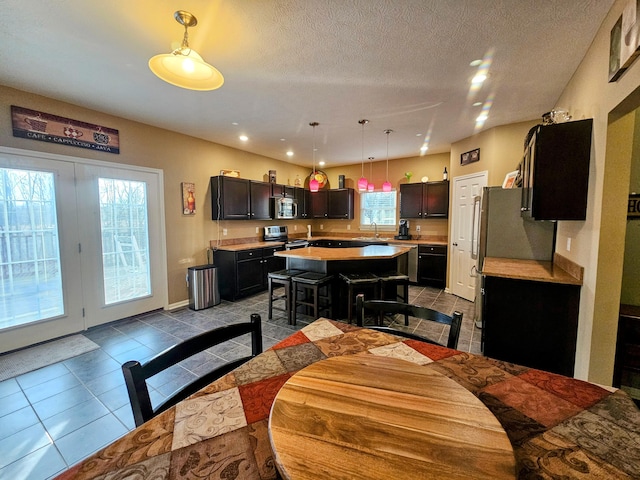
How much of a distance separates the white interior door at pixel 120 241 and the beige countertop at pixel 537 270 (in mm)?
Answer: 4354

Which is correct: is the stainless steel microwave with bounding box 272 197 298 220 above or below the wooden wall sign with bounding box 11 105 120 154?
below

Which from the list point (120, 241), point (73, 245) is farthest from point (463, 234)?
point (73, 245)

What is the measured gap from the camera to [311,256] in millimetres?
3576

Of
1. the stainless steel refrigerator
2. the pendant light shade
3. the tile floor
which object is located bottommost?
the tile floor

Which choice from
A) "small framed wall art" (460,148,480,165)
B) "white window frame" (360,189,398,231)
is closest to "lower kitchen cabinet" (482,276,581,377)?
"small framed wall art" (460,148,480,165)

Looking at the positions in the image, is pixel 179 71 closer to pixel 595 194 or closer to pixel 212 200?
pixel 595 194

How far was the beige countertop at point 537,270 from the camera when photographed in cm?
221

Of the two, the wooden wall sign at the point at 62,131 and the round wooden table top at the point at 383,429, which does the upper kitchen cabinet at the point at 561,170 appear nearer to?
the round wooden table top at the point at 383,429

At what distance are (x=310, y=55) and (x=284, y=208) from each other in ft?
13.0

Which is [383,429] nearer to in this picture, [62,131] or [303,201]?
[62,131]

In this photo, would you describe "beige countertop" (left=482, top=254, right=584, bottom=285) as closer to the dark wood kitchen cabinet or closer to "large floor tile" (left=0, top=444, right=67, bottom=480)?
"large floor tile" (left=0, top=444, right=67, bottom=480)

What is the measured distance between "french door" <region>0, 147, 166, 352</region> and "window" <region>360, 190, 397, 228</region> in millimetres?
4564

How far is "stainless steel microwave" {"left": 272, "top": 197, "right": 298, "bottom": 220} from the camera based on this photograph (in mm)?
6031

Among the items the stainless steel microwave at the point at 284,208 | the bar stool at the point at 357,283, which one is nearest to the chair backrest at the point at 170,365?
the bar stool at the point at 357,283
